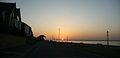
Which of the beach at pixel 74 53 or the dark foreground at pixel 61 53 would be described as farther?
the beach at pixel 74 53

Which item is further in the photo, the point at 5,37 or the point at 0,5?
the point at 0,5

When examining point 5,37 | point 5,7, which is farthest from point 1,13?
point 5,37

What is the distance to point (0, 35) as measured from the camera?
79.1 feet

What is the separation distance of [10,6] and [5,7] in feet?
7.24

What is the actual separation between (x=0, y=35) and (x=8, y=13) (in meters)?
22.8

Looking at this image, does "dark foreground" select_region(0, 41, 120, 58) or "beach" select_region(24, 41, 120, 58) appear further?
"beach" select_region(24, 41, 120, 58)

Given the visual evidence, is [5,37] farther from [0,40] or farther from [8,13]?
[8,13]

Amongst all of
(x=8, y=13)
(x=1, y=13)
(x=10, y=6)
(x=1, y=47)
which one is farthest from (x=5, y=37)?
(x=10, y=6)

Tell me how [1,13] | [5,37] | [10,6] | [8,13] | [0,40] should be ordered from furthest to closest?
[10,6] → [8,13] → [1,13] → [5,37] → [0,40]

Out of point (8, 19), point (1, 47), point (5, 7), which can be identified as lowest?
point (1, 47)

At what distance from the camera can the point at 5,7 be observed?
157 feet

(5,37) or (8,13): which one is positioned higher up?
(8,13)

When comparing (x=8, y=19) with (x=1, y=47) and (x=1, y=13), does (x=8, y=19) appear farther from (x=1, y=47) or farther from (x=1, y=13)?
(x=1, y=47)

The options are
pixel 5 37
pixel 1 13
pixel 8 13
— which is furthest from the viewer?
pixel 8 13
